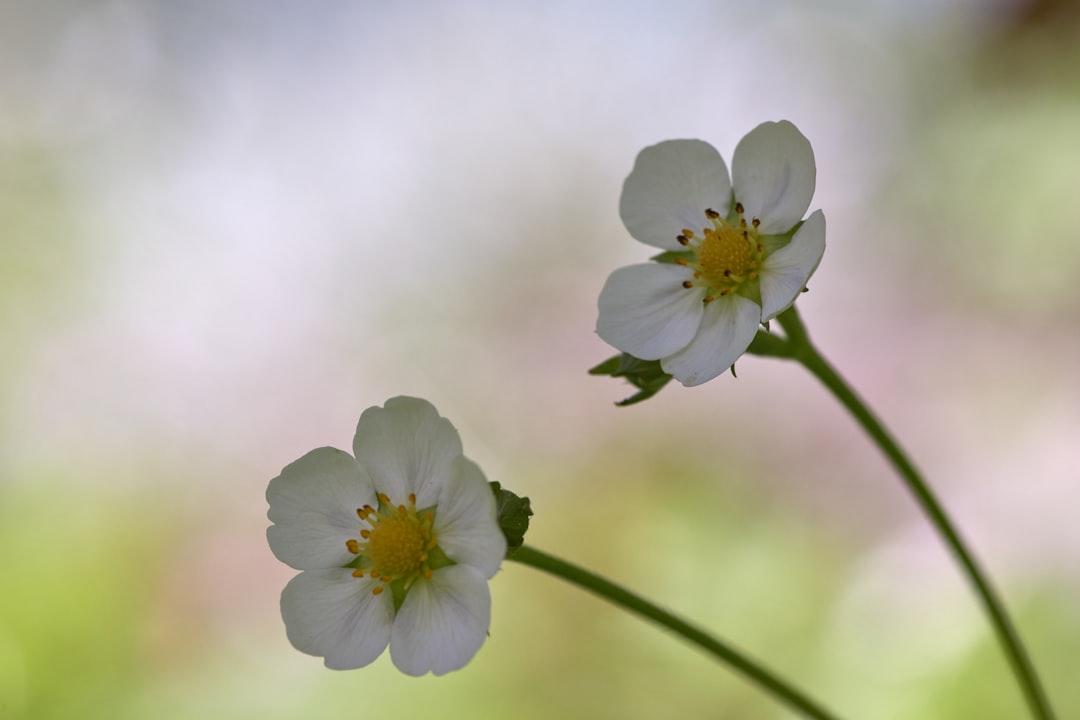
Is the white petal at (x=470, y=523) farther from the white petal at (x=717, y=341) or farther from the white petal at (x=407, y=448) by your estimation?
the white petal at (x=717, y=341)

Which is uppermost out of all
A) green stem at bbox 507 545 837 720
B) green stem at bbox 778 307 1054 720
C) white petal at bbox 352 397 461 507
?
green stem at bbox 778 307 1054 720

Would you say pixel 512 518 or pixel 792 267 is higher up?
pixel 792 267

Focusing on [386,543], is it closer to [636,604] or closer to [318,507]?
[318,507]

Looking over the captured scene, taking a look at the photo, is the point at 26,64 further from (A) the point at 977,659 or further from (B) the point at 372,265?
(A) the point at 977,659

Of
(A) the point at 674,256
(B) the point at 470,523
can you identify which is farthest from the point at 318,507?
(A) the point at 674,256

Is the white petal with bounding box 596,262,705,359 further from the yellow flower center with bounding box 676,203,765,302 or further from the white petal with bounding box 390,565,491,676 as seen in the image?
the white petal with bounding box 390,565,491,676

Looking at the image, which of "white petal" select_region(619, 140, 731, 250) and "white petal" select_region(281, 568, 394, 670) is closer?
"white petal" select_region(281, 568, 394, 670)

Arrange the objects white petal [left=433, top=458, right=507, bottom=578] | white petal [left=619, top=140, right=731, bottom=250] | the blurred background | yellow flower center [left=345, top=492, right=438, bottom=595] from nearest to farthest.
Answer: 1. white petal [left=433, top=458, right=507, bottom=578]
2. yellow flower center [left=345, top=492, right=438, bottom=595]
3. white petal [left=619, top=140, right=731, bottom=250]
4. the blurred background

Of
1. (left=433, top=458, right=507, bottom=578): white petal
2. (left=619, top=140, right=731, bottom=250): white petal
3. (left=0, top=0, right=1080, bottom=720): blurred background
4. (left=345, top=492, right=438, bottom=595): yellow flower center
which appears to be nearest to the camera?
(left=433, top=458, right=507, bottom=578): white petal

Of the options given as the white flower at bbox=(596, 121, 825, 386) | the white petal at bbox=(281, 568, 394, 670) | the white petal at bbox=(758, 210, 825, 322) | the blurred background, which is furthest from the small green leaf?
A: the blurred background
